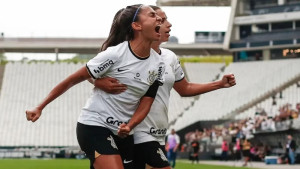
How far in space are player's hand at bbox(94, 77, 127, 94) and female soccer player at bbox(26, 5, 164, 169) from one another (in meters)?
0.04

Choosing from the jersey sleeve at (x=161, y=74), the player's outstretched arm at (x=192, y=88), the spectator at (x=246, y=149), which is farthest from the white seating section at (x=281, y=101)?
the jersey sleeve at (x=161, y=74)

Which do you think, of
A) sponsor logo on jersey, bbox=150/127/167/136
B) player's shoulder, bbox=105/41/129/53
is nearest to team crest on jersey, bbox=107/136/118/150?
player's shoulder, bbox=105/41/129/53

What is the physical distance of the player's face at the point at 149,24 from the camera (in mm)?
8086

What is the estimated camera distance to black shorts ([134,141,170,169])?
8.84 meters

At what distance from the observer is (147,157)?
8.85 metres

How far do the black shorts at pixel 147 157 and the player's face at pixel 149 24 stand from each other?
1305 millimetres

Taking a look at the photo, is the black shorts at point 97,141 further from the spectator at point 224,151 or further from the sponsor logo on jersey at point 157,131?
the spectator at point 224,151

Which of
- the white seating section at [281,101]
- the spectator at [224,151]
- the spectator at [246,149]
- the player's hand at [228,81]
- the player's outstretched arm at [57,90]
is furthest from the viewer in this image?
the white seating section at [281,101]

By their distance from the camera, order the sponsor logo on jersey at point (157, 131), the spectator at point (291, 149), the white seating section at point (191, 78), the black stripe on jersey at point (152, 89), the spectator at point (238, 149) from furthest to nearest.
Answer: the white seating section at point (191, 78), the spectator at point (238, 149), the spectator at point (291, 149), the sponsor logo on jersey at point (157, 131), the black stripe on jersey at point (152, 89)

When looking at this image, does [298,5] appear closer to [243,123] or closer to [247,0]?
[247,0]

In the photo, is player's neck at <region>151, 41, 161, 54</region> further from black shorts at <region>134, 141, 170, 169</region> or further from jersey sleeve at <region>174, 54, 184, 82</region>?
black shorts at <region>134, 141, 170, 169</region>

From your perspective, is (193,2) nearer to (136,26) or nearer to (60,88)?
(136,26)

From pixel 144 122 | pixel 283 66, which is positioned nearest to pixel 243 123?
pixel 283 66

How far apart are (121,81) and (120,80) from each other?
16mm
